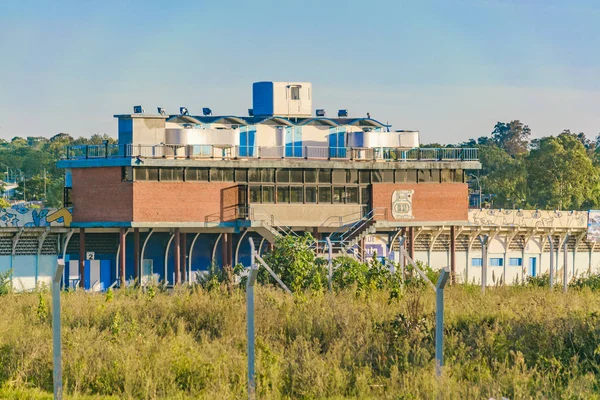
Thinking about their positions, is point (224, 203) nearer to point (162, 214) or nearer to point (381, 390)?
point (162, 214)

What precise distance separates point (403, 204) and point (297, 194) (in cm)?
519

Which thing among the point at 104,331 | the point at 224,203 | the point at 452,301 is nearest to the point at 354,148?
the point at 224,203

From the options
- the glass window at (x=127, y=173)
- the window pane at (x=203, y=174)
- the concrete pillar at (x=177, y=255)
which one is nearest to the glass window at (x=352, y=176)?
the window pane at (x=203, y=174)

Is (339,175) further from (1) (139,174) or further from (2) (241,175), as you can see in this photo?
(1) (139,174)

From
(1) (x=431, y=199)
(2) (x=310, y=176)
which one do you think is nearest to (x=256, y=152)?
(2) (x=310, y=176)

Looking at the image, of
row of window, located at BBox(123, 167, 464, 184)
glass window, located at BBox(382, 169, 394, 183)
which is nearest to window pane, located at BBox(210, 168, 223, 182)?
row of window, located at BBox(123, 167, 464, 184)

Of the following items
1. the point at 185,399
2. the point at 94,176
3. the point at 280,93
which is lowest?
the point at 185,399

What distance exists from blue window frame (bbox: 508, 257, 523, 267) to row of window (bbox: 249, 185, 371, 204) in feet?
50.8

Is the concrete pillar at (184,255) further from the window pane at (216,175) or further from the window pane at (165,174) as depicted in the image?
the window pane at (165,174)

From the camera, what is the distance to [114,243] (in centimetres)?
5734

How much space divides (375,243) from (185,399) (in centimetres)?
3797

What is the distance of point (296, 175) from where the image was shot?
55.4 meters

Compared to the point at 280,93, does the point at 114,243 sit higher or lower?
lower

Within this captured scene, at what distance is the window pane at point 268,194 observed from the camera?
181 ft
